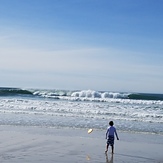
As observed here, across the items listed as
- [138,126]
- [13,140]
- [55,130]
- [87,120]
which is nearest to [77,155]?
[13,140]

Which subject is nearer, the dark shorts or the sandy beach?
the sandy beach

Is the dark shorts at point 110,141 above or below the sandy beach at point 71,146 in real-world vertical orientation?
above

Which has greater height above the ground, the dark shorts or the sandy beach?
the dark shorts

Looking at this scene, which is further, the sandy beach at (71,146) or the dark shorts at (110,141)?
the dark shorts at (110,141)

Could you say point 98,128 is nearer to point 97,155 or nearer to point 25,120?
point 25,120

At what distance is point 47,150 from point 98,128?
6752mm

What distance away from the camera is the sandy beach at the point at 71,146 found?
11211mm

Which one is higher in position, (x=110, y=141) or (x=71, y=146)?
(x=110, y=141)

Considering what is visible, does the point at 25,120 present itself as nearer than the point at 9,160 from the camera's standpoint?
No

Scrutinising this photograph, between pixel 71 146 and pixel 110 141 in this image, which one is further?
pixel 71 146

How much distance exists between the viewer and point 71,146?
13328 millimetres

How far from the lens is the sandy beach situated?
441 inches

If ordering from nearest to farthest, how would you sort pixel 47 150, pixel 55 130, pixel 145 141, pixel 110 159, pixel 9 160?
pixel 9 160 → pixel 110 159 → pixel 47 150 → pixel 145 141 → pixel 55 130

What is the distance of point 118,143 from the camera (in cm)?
1442
